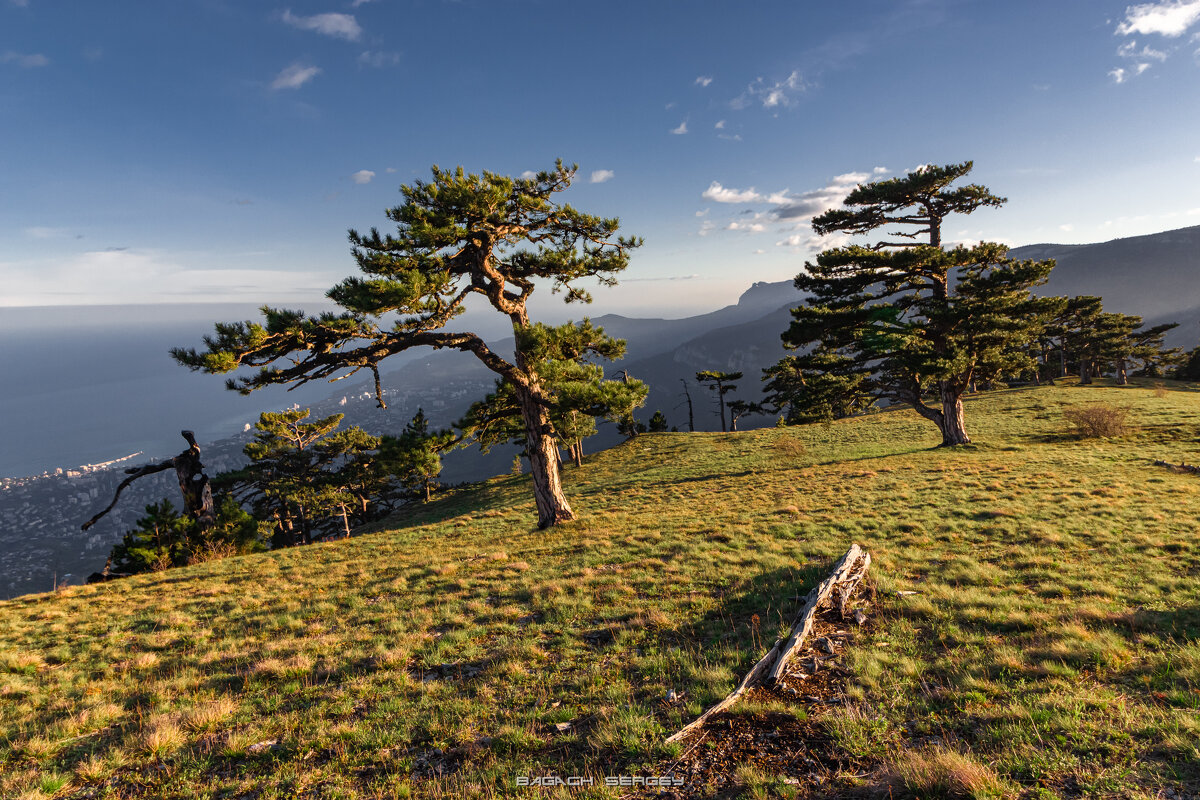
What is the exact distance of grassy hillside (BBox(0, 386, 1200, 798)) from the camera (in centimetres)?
451

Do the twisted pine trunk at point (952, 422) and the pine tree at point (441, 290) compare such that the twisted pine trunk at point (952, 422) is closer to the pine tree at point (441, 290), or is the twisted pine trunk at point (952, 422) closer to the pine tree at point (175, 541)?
the pine tree at point (441, 290)

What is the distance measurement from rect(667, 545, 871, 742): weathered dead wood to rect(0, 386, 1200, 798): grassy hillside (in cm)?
31

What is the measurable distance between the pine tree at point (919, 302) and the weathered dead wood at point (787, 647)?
16486mm

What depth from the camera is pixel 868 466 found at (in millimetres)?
23797

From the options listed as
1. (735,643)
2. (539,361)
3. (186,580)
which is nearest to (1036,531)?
(735,643)

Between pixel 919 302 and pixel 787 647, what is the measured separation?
2422cm

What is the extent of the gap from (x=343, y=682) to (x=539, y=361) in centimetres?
919

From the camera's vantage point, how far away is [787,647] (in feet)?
20.2

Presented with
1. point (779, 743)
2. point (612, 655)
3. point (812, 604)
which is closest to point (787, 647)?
point (812, 604)

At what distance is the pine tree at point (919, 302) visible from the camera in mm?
21766

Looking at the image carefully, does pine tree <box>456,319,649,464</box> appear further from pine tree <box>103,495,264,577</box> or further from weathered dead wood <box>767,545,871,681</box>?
pine tree <box>103,495,264,577</box>

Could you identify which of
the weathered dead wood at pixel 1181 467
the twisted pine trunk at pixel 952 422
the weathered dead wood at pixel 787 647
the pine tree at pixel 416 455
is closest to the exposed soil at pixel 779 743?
the weathered dead wood at pixel 787 647

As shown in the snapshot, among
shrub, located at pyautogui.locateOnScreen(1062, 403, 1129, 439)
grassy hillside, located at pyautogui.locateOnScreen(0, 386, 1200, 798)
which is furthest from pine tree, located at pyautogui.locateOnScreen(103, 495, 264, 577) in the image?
shrub, located at pyautogui.locateOnScreen(1062, 403, 1129, 439)

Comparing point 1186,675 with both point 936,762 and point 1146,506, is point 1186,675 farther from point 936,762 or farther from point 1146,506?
point 1146,506
